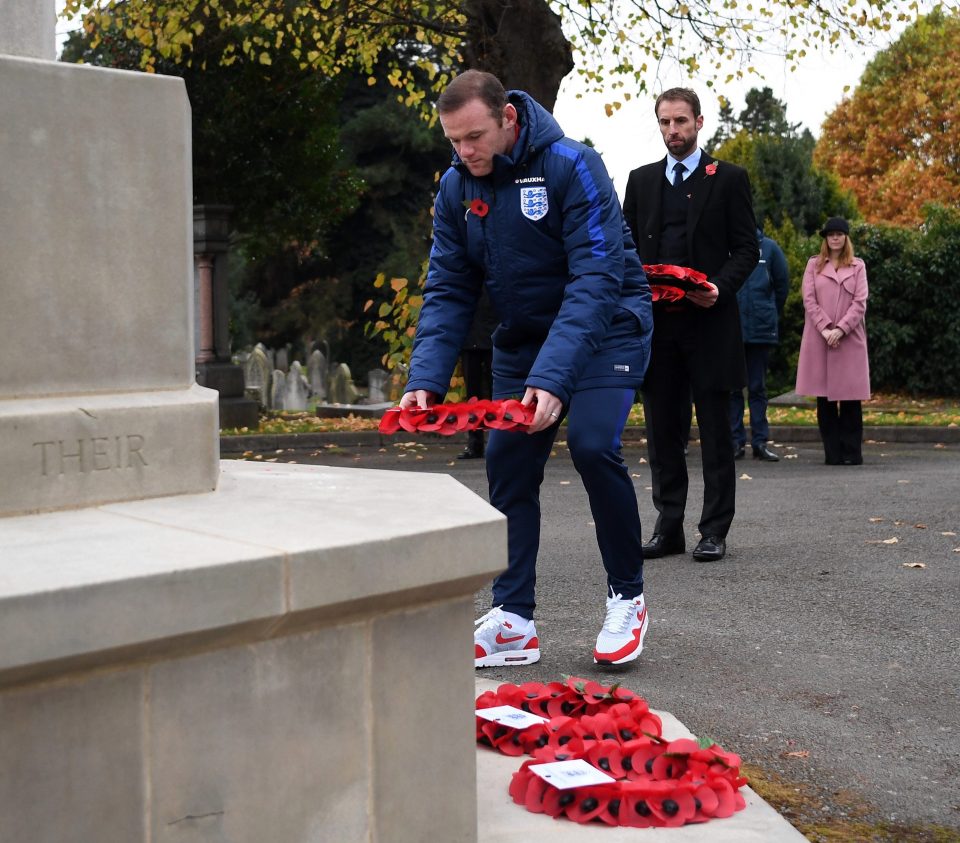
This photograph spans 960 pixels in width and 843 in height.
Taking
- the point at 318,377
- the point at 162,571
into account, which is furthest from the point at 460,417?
the point at 318,377

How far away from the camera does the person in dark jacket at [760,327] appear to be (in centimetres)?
1209

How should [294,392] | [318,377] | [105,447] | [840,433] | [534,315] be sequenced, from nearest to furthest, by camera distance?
[105,447], [534,315], [840,433], [294,392], [318,377]

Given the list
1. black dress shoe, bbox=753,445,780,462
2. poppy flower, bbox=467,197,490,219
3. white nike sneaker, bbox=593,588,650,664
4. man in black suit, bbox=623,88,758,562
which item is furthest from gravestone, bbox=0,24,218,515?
black dress shoe, bbox=753,445,780,462

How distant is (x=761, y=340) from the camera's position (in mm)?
12398

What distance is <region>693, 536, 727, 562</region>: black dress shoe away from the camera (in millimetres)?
6777

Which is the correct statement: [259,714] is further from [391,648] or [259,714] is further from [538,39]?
[538,39]

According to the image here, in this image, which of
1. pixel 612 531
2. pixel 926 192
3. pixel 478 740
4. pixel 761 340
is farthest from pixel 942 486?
pixel 926 192

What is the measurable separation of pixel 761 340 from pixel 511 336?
8137mm

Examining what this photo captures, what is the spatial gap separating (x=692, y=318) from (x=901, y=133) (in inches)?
1766

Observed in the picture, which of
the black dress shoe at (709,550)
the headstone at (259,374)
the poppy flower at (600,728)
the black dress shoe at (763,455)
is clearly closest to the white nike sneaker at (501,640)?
the poppy flower at (600,728)

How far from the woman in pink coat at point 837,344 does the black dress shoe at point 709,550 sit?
16.3 feet

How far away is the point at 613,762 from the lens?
10.9 feet

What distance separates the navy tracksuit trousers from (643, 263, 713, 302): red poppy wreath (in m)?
1.80

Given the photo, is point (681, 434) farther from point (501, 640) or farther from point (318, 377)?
point (318, 377)
